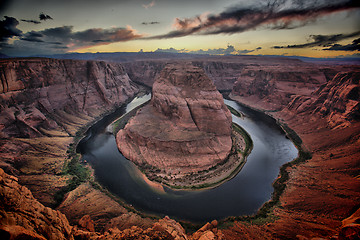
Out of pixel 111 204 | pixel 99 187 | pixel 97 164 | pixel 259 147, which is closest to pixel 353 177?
pixel 259 147

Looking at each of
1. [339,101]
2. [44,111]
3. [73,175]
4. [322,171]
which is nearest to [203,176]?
[322,171]

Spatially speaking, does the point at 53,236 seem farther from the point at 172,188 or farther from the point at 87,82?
the point at 87,82

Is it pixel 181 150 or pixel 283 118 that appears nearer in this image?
pixel 181 150

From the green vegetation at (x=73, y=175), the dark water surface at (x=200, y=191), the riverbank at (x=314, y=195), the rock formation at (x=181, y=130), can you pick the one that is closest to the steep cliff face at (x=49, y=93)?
the dark water surface at (x=200, y=191)

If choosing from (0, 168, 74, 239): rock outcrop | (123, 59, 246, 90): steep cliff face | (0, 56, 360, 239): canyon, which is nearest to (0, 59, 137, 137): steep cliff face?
(0, 56, 360, 239): canyon

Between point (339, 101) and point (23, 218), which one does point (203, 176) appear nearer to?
point (23, 218)
